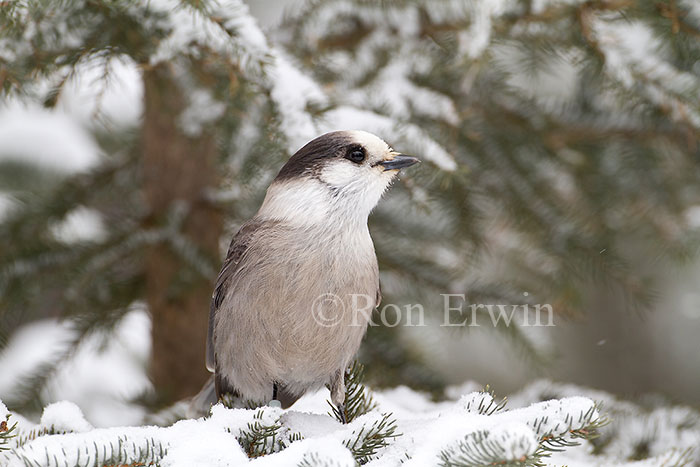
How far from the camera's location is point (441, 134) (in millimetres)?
3232

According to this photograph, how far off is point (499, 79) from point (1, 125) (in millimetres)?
3924

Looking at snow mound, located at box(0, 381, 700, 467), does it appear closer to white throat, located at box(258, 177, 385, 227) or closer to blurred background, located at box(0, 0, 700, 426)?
white throat, located at box(258, 177, 385, 227)

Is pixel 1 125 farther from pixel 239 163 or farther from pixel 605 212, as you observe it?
pixel 605 212

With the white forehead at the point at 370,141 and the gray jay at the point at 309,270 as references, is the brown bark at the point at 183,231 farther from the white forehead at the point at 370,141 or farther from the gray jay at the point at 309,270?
the white forehead at the point at 370,141

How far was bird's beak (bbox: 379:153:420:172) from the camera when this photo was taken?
2.52m

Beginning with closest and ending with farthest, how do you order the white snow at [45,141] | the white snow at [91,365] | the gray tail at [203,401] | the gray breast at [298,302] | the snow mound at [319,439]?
the snow mound at [319,439] < the gray breast at [298,302] < the gray tail at [203,401] < the white snow at [91,365] < the white snow at [45,141]

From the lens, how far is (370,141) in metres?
2.60

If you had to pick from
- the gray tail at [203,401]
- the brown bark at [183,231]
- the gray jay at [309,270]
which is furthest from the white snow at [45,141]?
the gray jay at [309,270]

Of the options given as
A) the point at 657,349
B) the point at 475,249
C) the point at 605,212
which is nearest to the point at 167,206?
the point at 475,249

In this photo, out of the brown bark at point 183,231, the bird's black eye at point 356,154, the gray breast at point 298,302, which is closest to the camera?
the gray breast at point 298,302

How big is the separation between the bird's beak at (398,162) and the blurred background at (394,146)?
232 mm

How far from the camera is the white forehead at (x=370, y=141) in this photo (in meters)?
2.58

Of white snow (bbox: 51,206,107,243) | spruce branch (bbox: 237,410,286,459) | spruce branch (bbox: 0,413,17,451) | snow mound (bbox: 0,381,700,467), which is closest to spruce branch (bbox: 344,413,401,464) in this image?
snow mound (bbox: 0,381,700,467)

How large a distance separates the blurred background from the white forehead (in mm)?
176
